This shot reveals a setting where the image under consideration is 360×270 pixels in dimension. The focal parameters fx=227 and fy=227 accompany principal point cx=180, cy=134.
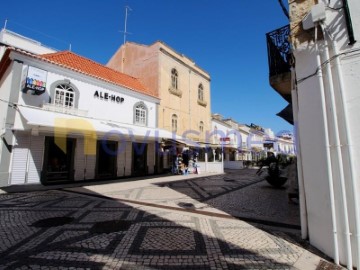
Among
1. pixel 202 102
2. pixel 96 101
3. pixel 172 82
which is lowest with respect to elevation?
pixel 96 101

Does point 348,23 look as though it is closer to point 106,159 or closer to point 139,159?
point 106,159

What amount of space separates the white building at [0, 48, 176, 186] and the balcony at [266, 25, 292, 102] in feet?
28.1

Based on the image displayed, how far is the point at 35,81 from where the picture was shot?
10703 millimetres

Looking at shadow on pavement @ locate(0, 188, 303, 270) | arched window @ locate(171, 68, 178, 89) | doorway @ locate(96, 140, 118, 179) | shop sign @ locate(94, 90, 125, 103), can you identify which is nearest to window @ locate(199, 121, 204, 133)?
arched window @ locate(171, 68, 178, 89)

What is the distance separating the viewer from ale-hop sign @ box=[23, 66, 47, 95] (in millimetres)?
10508

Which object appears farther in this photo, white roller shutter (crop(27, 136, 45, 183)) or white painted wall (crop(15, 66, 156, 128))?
white painted wall (crop(15, 66, 156, 128))

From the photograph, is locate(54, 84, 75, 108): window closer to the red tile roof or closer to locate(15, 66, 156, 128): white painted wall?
locate(15, 66, 156, 128): white painted wall

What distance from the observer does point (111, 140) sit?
574 inches

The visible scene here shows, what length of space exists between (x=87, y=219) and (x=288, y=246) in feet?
14.5

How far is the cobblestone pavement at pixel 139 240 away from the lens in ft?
10.8

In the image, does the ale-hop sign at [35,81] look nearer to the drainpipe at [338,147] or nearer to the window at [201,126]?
the drainpipe at [338,147]

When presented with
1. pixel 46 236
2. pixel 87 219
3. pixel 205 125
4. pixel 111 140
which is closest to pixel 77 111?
pixel 111 140

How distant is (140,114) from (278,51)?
12.4 meters

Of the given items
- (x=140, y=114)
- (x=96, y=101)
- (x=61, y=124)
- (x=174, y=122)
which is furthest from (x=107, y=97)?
(x=174, y=122)
